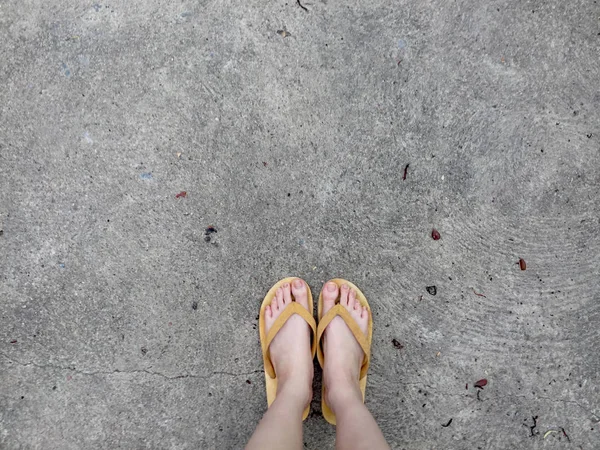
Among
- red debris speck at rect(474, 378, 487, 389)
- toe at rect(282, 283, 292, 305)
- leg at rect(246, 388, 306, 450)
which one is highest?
toe at rect(282, 283, 292, 305)

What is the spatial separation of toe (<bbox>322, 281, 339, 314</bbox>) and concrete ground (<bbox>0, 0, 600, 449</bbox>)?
8 centimetres

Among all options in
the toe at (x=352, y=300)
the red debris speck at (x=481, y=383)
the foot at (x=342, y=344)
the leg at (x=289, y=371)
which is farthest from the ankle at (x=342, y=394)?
the red debris speck at (x=481, y=383)

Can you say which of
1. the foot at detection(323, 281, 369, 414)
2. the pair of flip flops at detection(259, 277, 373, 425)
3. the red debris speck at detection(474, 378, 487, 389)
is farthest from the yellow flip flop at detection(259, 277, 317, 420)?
the red debris speck at detection(474, 378, 487, 389)

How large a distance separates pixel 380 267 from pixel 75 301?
57.1 inches

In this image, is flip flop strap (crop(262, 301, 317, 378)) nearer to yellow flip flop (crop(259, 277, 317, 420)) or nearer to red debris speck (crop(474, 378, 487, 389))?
yellow flip flop (crop(259, 277, 317, 420))

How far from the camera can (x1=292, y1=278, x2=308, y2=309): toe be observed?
6.92ft

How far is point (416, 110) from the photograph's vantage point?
2.15 m

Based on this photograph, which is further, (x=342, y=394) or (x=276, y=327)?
(x=276, y=327)

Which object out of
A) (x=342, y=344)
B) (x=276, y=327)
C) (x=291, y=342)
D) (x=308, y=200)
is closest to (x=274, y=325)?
(x=276, y=327)

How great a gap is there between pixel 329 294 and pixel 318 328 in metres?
0.19

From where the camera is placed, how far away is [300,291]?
2111mm

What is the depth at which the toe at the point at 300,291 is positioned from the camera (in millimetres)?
2109

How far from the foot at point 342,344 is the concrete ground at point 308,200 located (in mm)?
97

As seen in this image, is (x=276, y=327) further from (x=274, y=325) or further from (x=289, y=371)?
(x=289, y=371)
